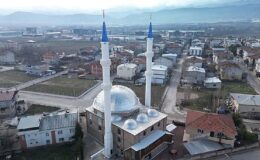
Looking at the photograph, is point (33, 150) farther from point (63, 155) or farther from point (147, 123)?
point (147, 123)

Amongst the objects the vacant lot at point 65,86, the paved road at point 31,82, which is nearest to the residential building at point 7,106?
the vacant lot at point 65,86

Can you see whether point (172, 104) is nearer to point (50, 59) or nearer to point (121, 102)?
point (121, 102)

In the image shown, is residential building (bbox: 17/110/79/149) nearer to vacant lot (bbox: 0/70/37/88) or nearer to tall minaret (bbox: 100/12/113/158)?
tall minaret (bbox: 100/12/113/158)

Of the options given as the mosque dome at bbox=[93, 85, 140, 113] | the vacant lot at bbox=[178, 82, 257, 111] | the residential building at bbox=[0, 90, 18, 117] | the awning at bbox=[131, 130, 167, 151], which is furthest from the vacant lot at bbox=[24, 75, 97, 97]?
the awning at bbox=[131, 130, 167, 151]

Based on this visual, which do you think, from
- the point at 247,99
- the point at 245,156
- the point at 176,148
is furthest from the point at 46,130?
the point at 247,99

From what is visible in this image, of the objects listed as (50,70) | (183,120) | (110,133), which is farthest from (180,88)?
(50,70)

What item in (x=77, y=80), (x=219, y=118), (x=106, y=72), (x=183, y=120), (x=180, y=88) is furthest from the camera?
(x=77, y=80)

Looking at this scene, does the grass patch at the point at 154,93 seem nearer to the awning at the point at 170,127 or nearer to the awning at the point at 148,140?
the awning at the point at 170,127

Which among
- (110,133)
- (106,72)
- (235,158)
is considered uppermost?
(106,72)

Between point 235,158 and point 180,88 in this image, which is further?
A: point 180,88
